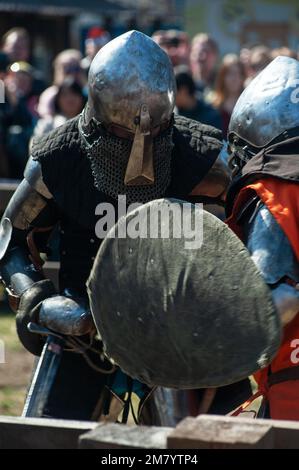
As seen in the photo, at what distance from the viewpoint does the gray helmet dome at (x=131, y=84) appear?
3.67 meters

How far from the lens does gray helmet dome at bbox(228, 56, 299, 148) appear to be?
11.0 feet

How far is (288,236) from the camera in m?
2.98

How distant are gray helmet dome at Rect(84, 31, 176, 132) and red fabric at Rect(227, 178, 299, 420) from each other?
62 centimetres

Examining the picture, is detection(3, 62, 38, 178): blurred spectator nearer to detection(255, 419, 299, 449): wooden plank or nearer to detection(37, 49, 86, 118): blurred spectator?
detection(37, 49, 86, 118): blurred spectator

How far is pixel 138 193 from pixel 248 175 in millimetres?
636

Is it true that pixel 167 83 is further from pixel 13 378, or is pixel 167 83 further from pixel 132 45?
pixel 13 378

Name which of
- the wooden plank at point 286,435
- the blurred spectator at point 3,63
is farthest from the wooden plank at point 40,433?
the blurred spectator at point 3,63

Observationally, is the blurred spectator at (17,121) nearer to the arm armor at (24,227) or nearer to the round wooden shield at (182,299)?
the arm armor at (24,227)

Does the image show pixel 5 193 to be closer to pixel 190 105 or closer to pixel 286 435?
pixel 190 105

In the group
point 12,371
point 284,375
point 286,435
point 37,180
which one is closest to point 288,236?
point 284,375

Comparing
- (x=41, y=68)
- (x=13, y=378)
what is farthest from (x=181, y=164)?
(x=41, y=68)

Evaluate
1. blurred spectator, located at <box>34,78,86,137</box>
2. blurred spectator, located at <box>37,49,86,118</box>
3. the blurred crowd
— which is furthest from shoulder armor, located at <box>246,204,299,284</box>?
blurred spectator, located at <box>37,49,86,118</box>

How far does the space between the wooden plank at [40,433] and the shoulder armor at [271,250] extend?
2.40 ft

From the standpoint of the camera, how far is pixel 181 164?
12.6 ft
